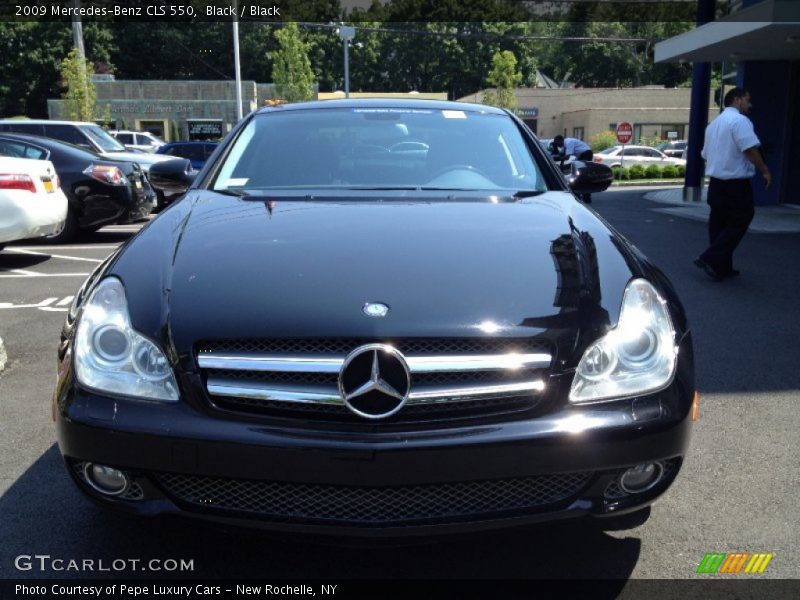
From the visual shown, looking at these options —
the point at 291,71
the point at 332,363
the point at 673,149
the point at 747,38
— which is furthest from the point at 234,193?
the point at 291,71

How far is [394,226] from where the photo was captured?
273 centimetres

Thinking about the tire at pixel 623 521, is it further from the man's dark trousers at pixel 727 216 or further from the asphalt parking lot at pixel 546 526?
the man's dark trousers at pixel 727 216

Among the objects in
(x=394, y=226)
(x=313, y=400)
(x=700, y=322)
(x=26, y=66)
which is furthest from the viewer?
(x=26, y=66)

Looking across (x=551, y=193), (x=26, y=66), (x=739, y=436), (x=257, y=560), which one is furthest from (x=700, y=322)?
(x=26, y=66)

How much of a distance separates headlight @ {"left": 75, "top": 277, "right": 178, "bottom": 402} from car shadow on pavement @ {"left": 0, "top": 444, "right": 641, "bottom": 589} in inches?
18.1

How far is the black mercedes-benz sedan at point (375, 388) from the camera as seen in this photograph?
2.09 metres

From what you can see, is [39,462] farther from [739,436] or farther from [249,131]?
[739,436]

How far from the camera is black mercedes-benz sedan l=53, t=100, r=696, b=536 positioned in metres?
2.09

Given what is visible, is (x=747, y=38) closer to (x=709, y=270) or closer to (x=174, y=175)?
(x=709, y=270)

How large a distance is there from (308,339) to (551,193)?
1609 mm

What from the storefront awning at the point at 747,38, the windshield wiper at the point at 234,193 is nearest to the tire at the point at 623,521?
the windshield wiper at the point at 234,193

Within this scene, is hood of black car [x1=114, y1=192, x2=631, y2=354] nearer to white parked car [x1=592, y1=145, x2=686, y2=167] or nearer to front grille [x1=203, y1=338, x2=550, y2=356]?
front grille [x1=203, y1=338, x2=550, y2=356]

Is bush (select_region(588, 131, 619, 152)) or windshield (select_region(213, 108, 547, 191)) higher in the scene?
windshield (select_region(213, 108, 547, 191))

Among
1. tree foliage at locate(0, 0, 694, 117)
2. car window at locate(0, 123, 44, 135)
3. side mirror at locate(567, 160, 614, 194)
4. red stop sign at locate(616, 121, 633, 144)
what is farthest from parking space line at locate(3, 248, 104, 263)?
tree foliage at locate(0, 0, 694, 117)
